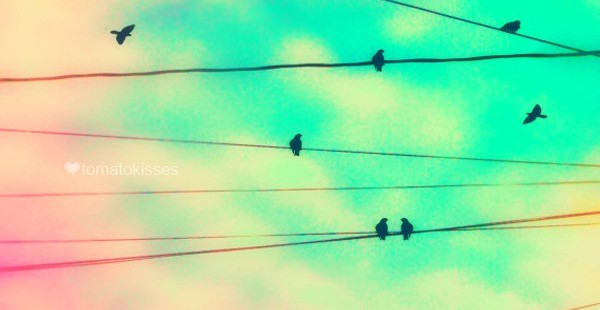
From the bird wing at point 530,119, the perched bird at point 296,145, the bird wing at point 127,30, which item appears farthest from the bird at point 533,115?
the bird wing at point 127,30

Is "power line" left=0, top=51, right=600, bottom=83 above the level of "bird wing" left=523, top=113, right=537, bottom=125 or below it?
below

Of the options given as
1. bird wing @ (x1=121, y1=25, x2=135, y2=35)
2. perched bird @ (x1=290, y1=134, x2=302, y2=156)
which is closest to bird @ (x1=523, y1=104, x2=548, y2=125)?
perched bird @ (x1=290, y1=134, x2=302, y2=156)

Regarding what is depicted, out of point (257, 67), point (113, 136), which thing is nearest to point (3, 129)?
point (113, 136)

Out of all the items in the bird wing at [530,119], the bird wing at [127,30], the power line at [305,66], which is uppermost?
the bird wing at [127,30]

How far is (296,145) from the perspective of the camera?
11.0 meters

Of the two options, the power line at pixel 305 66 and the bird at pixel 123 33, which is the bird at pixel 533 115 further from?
the bird at pixel 123 33

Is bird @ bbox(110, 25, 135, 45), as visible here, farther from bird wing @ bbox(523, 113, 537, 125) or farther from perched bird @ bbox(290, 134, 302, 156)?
bird wing @ bbox(523, 113, 537, 125)

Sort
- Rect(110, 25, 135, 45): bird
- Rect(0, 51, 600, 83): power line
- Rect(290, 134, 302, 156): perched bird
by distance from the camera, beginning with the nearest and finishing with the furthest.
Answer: Rect(0, 51, 600, 83): power line, Rect(110, 25, 135, 45): bird, Rect(290, 134, 302, 156): perched bird

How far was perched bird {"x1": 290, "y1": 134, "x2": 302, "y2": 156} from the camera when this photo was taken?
1091 cm

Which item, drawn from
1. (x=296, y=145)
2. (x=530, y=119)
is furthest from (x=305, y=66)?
(x=530, y=119)

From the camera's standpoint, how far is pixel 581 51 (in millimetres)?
7496

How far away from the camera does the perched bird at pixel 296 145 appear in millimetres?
10914

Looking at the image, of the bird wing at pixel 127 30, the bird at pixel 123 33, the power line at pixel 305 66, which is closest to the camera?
the power line at pixel 305 66

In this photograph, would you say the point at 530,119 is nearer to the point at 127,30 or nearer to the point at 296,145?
the point at 296,145
